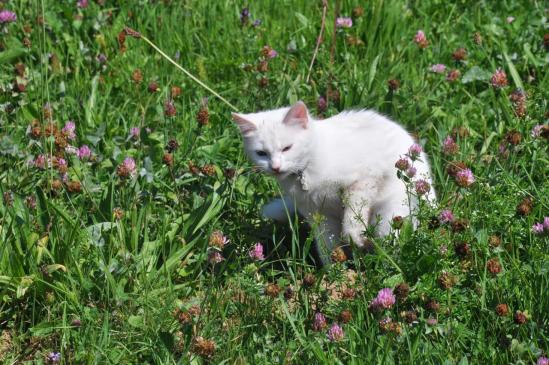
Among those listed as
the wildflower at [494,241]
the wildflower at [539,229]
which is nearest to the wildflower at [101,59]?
the wildflower at [494,241]

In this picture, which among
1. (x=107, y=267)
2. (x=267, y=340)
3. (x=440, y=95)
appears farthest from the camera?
(x=440, y=95)

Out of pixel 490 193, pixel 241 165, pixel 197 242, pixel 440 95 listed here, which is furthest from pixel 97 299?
pixel 440 95

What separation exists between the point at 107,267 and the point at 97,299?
155 millimetres

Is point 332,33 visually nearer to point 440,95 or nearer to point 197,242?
point 440,95

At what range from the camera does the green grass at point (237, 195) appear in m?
3.08

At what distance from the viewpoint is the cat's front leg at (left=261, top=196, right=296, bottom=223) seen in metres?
3.98

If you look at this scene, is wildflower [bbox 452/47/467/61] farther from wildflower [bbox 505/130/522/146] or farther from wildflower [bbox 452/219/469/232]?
wildflower [bbox 452/219/469/232]

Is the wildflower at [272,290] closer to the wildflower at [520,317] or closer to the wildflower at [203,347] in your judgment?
the wildflower at [203,347]

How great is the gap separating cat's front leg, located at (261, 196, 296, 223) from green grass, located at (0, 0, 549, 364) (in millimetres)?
46

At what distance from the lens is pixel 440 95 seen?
4.79 metres

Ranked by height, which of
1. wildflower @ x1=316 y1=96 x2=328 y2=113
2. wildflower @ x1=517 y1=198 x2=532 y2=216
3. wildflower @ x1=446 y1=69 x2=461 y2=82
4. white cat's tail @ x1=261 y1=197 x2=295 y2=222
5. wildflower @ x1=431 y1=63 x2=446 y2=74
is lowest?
white cat's tail @ x1=261 y1=197 x2=295 y2=222

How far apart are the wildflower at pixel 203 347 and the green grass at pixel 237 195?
29 millimetres

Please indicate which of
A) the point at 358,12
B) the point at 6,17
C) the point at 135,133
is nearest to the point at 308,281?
the point at 135,133

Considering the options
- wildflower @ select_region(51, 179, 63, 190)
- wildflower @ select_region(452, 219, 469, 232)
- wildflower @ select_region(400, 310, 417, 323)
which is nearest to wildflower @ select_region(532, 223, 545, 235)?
wildflower @ select_region(452, 219, 469, 232)
